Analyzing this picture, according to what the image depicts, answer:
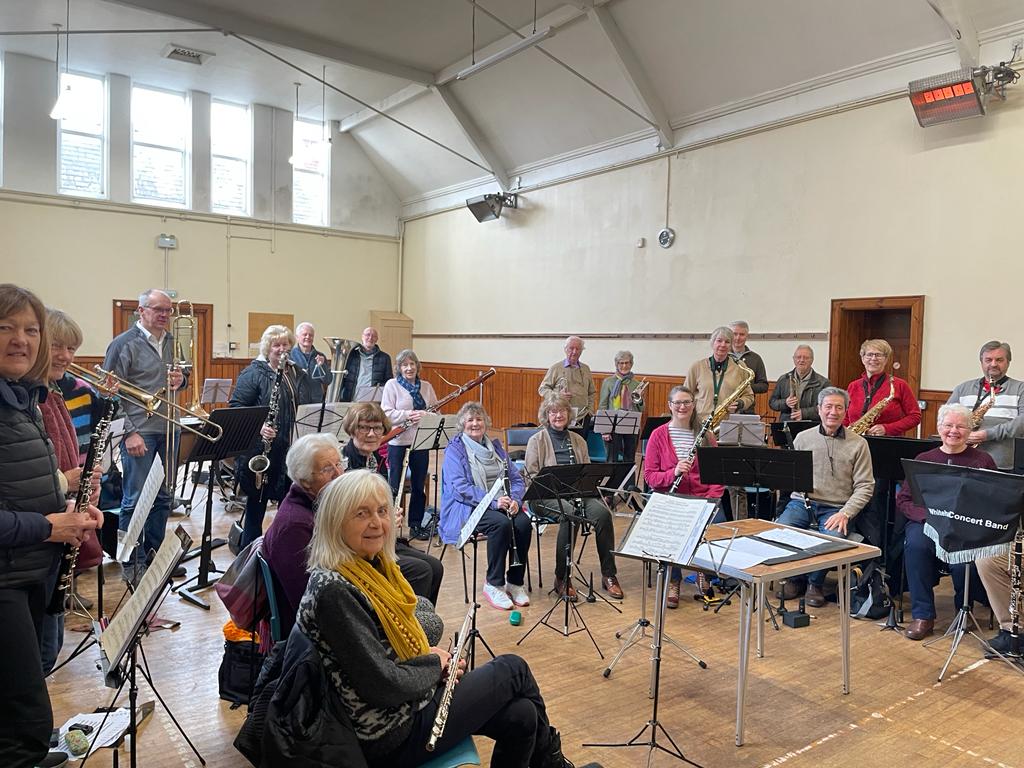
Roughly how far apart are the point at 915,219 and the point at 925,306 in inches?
34.2

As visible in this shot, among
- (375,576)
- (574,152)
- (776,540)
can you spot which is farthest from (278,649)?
(574,152)

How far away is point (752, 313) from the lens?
8.77 metres

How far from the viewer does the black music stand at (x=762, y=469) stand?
429 centimetres

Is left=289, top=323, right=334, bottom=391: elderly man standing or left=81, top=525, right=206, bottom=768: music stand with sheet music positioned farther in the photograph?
left=289, top=323, right=334, bottom=391: elderly man standing

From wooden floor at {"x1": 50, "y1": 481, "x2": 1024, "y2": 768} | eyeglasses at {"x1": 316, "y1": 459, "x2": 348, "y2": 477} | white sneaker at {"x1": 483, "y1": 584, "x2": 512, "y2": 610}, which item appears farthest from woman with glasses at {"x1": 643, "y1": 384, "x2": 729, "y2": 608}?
eyeglasses at {"x1": 316, "y1": 459, "x2": 348, "y2": 477}

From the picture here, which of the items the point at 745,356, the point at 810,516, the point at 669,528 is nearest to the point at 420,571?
the point at 669,528

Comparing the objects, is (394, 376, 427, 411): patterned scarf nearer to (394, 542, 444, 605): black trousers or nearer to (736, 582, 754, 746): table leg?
(394, 542, 444, 605): black trousers

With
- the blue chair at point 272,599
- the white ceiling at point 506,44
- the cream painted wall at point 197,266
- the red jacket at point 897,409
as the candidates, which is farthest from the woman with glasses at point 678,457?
the cream painted wall at point 197,266

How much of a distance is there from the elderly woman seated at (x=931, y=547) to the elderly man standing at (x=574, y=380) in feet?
13.6

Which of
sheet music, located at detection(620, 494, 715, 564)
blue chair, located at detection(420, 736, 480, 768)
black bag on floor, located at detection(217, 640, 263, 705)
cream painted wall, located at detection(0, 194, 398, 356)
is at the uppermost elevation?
cream painted wall, located at detection(0, 194, 398, 356)

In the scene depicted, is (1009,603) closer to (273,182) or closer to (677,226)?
(677,226)

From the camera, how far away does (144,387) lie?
4703mm

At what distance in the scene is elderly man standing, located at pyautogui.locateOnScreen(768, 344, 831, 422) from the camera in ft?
22.2

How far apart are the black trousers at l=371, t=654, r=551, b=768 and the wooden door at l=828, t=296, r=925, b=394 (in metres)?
6.48
